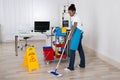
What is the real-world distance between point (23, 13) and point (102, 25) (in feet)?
11.8

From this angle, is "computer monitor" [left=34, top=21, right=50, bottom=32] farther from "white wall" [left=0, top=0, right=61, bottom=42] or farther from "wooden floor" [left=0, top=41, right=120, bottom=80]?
"white wall" [left=0, top=0, right=61, bottom=42]

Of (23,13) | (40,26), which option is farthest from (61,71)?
(23,13)

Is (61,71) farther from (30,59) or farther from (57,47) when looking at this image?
(57,47)

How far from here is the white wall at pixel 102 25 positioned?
457cm

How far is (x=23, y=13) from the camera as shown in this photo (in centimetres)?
774

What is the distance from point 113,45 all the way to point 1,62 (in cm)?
267

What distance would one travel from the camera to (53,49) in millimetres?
5047

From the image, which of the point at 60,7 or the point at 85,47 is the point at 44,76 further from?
the point at 60,7

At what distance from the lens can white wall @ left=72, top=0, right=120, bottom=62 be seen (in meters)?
4.57

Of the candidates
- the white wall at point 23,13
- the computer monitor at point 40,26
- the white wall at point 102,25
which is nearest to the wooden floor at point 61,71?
the white wall at point 102,25

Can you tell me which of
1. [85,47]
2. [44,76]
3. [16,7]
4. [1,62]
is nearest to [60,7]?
[16,7]

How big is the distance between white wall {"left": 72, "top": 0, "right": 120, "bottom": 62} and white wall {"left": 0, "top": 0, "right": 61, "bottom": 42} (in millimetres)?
1924

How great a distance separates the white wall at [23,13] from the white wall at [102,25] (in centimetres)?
192

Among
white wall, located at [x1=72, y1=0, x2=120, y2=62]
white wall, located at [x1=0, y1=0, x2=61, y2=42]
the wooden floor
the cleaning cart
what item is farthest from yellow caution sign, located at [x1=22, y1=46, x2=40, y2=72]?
white wall, located at [x1=0, y1=0, x2=61, y2=42]
